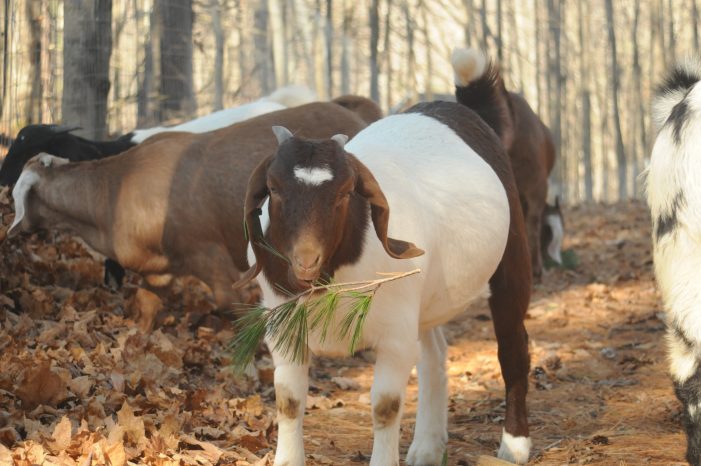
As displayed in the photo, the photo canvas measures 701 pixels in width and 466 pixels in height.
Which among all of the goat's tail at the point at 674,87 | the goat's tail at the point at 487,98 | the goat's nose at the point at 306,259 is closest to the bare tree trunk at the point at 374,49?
the goat's tail at the point at 487,98

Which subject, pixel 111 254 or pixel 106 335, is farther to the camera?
pixel 111 254

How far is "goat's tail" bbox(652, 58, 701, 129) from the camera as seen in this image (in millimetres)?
4242

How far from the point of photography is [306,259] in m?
3.44

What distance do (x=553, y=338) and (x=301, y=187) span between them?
18.0 feet

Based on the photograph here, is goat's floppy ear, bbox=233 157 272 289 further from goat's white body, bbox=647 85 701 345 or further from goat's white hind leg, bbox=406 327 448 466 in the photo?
goat's white body, bbox=647 85 701 345

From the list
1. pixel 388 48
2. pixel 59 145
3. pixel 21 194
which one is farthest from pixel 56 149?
pixel 388 48

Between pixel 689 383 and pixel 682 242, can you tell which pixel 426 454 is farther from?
pixel 682 242

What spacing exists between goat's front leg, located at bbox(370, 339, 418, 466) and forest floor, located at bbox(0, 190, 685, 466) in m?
0.66

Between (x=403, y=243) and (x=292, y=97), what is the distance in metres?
7.61

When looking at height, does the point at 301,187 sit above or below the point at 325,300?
above

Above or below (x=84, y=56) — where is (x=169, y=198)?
below

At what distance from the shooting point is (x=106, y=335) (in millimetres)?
6590

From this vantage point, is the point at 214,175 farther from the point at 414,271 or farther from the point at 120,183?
the point at 414,271

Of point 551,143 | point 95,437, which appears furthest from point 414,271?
point 551,143
